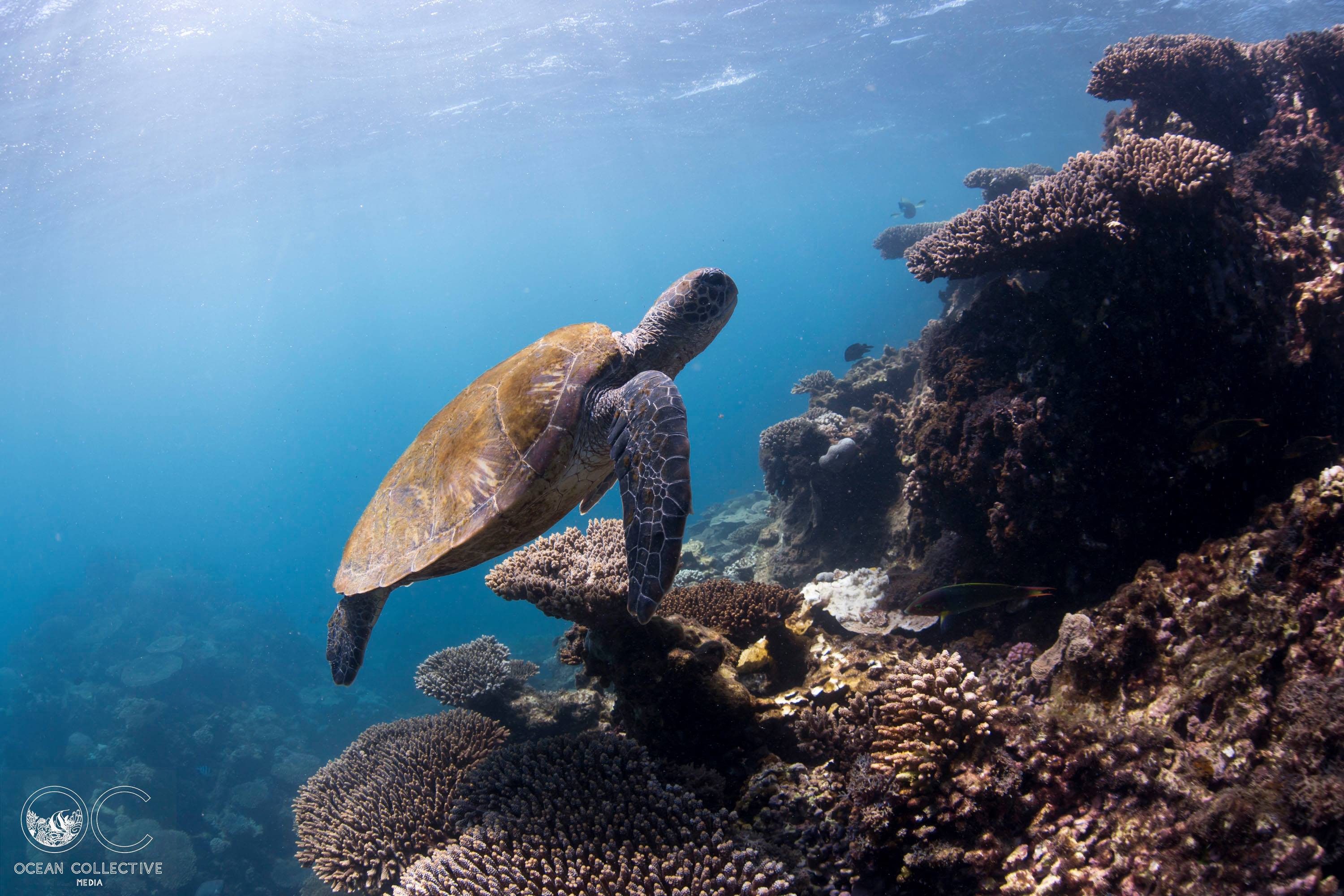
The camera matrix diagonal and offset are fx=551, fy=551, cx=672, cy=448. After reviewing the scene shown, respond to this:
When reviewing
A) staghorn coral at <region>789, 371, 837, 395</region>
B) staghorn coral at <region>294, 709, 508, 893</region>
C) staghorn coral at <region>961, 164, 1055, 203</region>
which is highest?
staghorn coral at <region>961, 164, 1055, 203</region>

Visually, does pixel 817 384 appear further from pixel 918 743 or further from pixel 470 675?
pixel 918 743

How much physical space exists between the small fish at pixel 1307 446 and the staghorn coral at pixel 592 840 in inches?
133

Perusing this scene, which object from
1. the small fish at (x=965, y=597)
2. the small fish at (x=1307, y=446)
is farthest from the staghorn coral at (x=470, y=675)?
the small fish at (x=1307, y=446)

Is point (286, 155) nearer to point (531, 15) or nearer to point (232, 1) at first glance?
point (232, 1)

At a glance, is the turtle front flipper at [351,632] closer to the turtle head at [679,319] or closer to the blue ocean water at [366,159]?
the turtle head at [679,319]

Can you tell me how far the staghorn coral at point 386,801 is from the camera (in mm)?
3875

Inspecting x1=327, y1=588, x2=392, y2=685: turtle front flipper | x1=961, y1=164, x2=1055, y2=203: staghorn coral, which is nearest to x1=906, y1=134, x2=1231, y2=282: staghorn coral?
x1=327, y1=588, x2=392, y2=685: turtle front flipper

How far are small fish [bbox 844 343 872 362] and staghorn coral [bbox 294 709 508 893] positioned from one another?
30.8 ft

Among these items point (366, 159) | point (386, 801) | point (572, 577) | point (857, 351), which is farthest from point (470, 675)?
point (366, 159)

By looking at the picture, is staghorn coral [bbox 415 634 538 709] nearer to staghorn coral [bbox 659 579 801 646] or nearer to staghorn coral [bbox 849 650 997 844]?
staghorn coral [bbox 659 579 801 646]

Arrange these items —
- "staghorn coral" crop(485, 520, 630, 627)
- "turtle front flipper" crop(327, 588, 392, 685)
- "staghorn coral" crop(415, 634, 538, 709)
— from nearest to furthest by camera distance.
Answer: "staghorn coral" crop(485, 520, 630, 627), "turtle front flipper" crop(327, 588, 392, 685), "staghorn coral" crop(415, 634, 538, 709)

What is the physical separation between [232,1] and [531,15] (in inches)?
323

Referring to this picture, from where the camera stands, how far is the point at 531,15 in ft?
58.9

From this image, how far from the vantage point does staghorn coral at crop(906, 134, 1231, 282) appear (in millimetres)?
3715
